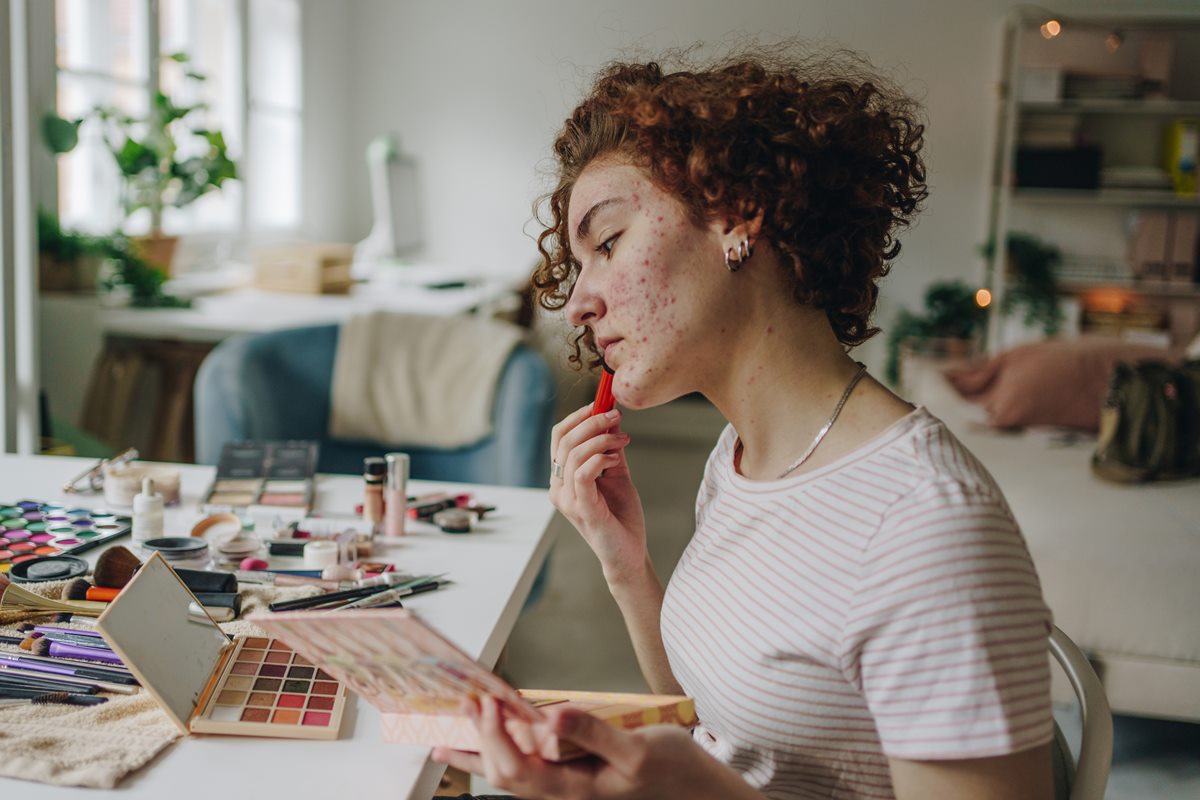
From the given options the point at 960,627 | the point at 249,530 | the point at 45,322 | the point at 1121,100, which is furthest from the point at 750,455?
the point at 1121,100

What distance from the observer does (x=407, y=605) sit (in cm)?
121

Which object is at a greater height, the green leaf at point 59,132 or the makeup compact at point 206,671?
the green leaf at point 59,132

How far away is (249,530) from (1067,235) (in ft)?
16.7

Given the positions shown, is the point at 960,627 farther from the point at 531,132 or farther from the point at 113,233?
the point at 531,132

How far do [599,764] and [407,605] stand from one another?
0.54 metres

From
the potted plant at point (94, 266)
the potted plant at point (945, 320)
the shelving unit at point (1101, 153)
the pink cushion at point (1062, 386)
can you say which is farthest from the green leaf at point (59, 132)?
the shelving unit at point (1101, 153)

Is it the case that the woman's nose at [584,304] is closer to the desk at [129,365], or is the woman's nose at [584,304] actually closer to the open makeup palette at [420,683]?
the open makeup palette at [420,683]

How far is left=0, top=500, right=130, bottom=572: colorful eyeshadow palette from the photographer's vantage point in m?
1.30

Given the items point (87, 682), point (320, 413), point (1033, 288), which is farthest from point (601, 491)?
point (1033, 288)

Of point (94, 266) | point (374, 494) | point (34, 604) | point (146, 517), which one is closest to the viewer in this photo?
point (34, 604)

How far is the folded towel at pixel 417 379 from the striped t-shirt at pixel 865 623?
144 cm

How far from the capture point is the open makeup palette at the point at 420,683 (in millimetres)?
709

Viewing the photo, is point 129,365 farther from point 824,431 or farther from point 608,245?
point 824,431

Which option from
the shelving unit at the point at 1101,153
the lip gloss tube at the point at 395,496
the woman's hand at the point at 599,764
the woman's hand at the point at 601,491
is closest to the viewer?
the woman's hand at the point at 599,764
